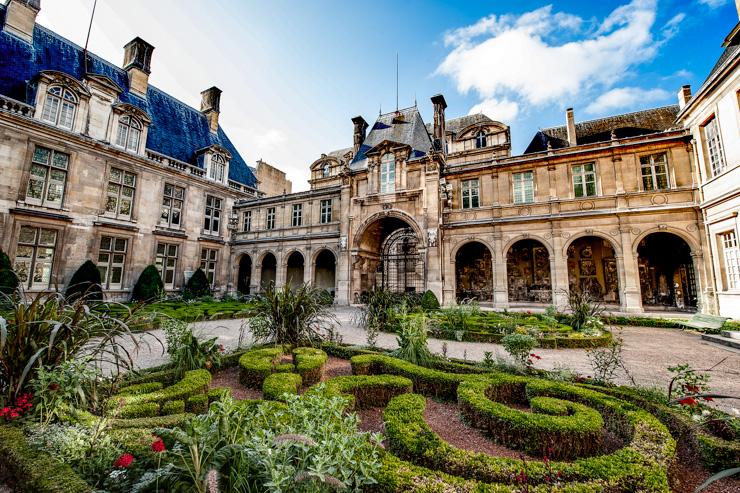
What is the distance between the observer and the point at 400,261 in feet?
74.3

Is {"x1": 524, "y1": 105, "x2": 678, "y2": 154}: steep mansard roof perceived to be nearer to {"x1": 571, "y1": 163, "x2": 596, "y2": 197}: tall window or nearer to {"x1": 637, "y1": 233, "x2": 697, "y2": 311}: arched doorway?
{"x1": 571, "y1": 163, "x2": 596, "y2": 197}: tall window

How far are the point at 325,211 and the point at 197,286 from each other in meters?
8.89

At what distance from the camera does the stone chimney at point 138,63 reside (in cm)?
1905

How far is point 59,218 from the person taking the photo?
45.2ft

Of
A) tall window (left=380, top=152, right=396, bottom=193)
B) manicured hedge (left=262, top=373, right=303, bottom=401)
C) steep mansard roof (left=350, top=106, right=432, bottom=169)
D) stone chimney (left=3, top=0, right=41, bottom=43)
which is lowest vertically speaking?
manicured hedge (left=262, top=373, right=303, bottom=401)

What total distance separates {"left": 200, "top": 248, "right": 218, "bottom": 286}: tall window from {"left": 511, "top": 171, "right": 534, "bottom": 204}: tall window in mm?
19209

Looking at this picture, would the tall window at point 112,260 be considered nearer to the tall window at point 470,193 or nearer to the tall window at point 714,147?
the tall window at point 470,193

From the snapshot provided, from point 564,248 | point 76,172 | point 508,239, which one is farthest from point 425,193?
point 76,172

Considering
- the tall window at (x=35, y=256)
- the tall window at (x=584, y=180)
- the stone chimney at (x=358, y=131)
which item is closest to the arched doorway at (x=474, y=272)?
the tall window at (x=584, y=180)

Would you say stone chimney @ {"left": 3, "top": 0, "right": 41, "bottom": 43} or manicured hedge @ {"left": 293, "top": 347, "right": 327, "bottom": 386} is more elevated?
stone chimney @ {"left": 3, "top": 0, "right": 41, "bottom": 43}

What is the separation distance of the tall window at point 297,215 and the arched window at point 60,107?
11.6 m

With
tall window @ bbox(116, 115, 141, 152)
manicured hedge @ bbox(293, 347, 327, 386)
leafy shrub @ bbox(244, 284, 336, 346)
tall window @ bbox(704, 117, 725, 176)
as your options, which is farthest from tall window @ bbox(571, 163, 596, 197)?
tall window @ bbox(116, 115, 141, 152)

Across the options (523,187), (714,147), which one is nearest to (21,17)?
(523,187)

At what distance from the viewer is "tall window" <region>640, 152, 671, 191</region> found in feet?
44.6
